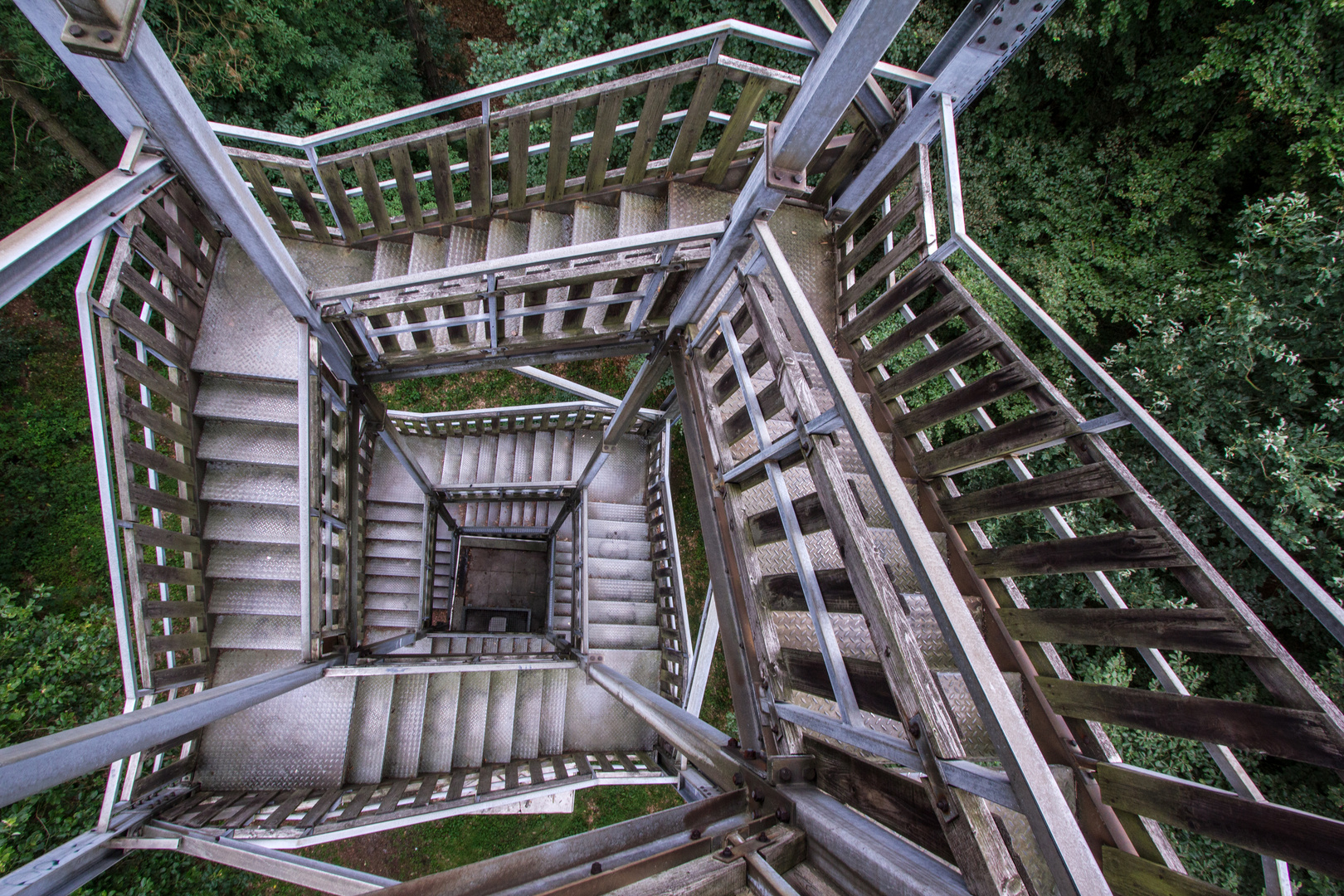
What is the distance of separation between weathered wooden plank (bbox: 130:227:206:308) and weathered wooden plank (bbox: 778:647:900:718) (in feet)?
13.5

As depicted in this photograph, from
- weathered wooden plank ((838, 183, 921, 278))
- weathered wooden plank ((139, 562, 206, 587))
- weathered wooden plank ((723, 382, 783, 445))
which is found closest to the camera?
weathered wooden plank ((723, 382, 783, 445))

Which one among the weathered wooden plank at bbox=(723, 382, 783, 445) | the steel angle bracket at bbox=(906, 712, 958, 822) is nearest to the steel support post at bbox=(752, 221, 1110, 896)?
the steel angle bracket at bbox=(906, 712, 958, 822)

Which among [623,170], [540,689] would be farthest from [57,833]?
[623,170]

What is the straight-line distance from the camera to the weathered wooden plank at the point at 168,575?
3.33 meters

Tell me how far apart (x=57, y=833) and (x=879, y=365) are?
6.04 meters

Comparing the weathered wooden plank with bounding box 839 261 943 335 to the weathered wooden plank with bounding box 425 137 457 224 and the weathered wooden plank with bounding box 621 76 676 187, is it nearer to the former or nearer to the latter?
the weathered wooden plank with bounding box 621 76 676 187

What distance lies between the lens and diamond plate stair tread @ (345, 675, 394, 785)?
440 cm

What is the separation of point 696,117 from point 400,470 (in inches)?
233

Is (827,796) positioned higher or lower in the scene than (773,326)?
lower

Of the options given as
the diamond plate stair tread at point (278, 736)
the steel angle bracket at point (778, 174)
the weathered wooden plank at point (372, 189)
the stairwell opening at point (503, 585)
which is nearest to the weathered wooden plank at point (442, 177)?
the weathered wooden plank at point (372, 189)

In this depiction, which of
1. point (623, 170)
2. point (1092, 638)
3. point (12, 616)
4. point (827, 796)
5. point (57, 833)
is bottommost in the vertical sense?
point (57, 833)

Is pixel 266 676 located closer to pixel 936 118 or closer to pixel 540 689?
pixel 540 689

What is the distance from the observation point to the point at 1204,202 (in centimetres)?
568

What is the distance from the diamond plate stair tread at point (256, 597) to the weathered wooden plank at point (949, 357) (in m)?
4.89
